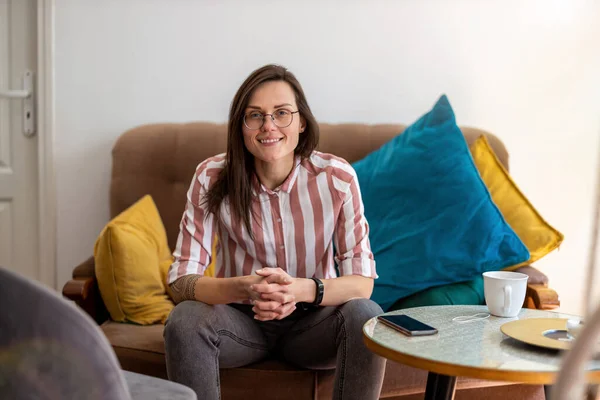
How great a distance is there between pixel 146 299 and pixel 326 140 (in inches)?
31.8

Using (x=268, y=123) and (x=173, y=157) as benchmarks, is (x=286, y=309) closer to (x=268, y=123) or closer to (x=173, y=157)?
(x=268, y=123)

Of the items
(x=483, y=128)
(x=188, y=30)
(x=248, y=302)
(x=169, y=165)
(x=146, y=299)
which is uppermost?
(x=188, y=30)

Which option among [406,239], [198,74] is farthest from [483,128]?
[198,74]

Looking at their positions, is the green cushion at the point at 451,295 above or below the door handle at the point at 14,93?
below

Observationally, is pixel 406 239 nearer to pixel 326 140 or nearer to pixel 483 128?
pixel 326 140

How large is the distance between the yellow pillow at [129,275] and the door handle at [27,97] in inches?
31.6

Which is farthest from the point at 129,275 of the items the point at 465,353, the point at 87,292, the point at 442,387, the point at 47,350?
the point at 47,350

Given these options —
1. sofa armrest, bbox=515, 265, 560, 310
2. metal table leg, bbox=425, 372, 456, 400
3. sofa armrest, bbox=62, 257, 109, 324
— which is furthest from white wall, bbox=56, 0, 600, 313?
metal table leg, bbox=425, 372, 456, 400

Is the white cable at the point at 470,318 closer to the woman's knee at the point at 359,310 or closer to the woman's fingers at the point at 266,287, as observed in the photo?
the woman's knee at the point at 359,310

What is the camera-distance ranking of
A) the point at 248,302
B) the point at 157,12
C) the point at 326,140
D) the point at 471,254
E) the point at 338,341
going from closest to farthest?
the point at 338,341 < the point at 248,302 < the point at 471,254 < the point at 326,140 < the point at 157,12

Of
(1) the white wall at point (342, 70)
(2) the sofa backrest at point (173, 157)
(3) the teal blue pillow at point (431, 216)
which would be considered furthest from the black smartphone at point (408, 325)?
(1) the white wall at point (342, 70)

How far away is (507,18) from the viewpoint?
2.64m

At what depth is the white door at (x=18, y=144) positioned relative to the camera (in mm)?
2672

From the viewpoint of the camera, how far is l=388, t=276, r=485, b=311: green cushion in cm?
199
